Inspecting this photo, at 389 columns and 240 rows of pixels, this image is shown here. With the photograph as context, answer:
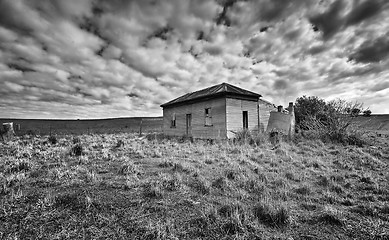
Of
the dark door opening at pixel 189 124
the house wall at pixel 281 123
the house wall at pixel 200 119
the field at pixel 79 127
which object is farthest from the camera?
the field at pixel 79 127

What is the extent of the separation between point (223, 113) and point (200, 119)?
2.74m

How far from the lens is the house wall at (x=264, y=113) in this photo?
15789 millimetres

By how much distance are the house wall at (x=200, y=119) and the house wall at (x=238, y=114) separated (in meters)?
0.43

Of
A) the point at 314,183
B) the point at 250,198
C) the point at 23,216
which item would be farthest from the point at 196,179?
the point at 23,216

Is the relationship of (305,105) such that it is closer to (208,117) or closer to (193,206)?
(208,117)

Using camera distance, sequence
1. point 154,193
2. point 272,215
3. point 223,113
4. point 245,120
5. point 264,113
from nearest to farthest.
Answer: point 272,215
point 154,193
point 223,113
point 245,120
point 264,113

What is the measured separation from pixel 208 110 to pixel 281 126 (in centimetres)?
687

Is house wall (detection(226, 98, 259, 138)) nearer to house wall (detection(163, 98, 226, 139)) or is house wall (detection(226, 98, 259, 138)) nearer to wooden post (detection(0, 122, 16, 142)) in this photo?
house wall (detection(163, 98, 226, 139))

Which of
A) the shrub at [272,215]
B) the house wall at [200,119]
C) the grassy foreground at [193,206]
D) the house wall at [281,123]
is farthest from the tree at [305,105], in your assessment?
the shrub at [272,215]

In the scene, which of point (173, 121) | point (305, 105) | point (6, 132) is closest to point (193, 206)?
point (173, 121)

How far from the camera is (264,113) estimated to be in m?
16.1

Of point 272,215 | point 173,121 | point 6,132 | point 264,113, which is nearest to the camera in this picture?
point 272,215

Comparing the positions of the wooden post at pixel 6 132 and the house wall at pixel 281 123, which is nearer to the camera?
the wooden post at pixel 6 132

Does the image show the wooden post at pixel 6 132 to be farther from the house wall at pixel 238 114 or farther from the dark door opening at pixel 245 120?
the dark door opening at pixel 245 120
